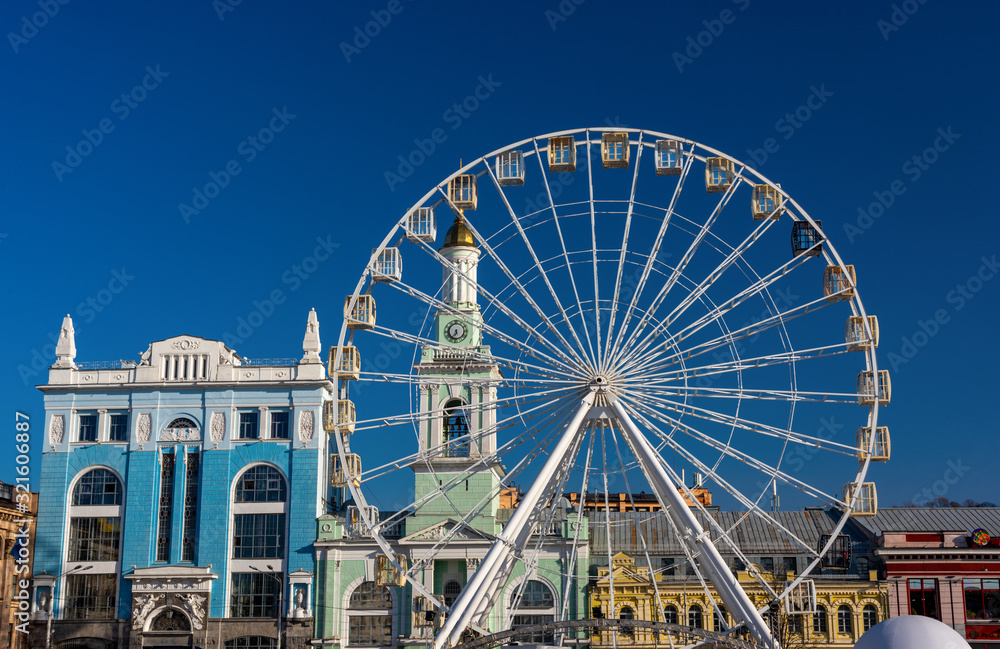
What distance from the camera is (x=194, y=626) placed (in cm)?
7575

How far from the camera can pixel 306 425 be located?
79.4 m

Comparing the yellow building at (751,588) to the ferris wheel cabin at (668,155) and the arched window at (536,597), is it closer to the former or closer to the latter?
the arched window at (536,597)

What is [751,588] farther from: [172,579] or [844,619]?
[172,579]

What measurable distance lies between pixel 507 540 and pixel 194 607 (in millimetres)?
37230

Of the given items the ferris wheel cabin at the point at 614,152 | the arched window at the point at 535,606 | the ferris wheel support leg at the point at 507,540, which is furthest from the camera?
the arched window at the point at 535,606

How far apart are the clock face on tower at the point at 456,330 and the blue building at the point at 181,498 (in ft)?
27.1

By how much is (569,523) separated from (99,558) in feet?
98.6

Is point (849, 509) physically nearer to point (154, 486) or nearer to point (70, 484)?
point (154, 486)

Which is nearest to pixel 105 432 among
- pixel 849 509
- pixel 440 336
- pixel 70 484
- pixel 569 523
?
pixel 70 484

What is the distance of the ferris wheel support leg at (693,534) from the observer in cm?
4344

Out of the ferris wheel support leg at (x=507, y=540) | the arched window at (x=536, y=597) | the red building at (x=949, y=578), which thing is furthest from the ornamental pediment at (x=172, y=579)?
the red building at (x=949, y=578)

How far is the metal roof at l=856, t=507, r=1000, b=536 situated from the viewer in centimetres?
7856

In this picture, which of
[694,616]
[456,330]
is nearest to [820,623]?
[694,616]

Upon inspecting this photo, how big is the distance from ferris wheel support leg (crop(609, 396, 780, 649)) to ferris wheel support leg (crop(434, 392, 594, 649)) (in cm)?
206
